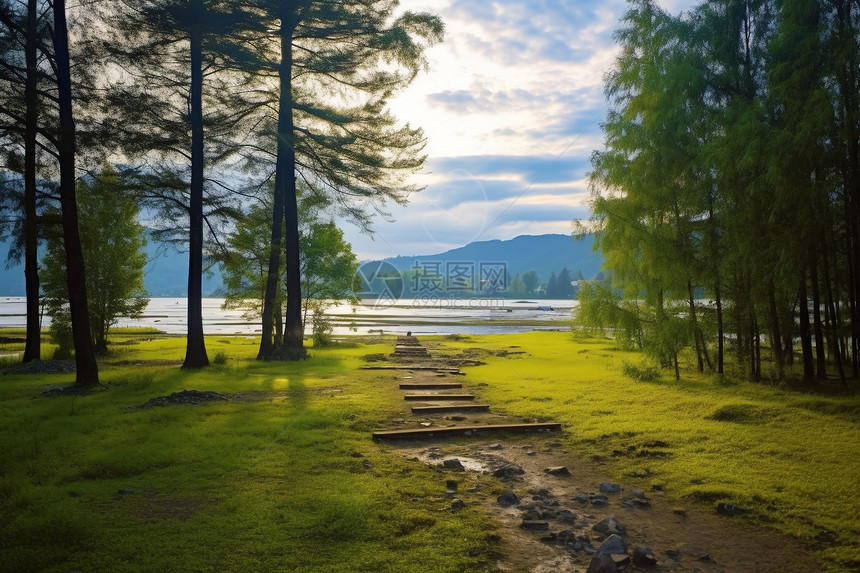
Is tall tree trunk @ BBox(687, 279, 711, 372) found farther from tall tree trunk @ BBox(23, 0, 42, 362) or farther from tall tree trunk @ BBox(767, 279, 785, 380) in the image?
tall tree trunk @ BBox(23, 0, 42, 362)

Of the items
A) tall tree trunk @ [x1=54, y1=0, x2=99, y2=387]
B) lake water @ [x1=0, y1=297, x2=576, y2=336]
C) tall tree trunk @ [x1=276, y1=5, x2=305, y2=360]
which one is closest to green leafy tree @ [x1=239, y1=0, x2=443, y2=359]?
tall tree trunk @ [x1=276, y1=5, x2=305, y2=360]

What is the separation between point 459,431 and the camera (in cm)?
885

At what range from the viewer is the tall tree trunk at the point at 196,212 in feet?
55.2

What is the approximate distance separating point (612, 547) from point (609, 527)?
21.8 inches

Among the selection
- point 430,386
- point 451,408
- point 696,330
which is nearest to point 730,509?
point 451,408

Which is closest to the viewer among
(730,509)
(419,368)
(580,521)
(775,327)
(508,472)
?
(580,521)

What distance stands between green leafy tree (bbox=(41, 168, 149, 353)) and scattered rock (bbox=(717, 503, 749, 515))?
23738mm

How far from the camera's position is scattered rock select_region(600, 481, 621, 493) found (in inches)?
240

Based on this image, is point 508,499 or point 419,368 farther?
point 419,368

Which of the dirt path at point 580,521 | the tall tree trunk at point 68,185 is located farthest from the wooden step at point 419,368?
the dirt path at point 580,521

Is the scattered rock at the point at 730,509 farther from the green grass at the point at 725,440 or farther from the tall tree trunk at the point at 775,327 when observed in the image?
the tall tree trunk at the point at 775,327

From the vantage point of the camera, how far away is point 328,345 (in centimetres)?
2852

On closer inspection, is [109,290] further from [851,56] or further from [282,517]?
[851,56]

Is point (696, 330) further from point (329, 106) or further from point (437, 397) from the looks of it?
point (329, 106)
